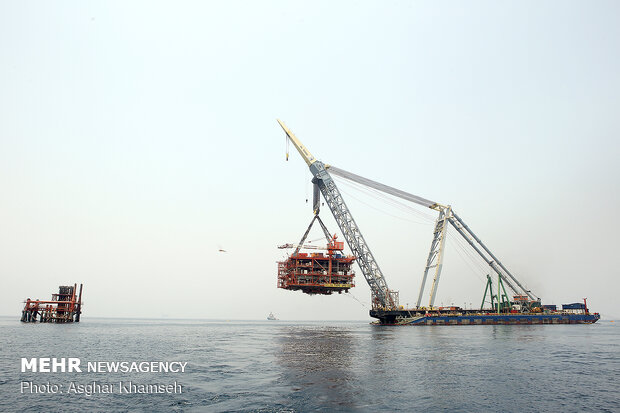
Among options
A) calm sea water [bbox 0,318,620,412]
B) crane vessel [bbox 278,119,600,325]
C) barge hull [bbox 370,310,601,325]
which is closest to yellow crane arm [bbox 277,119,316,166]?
crane vessel [bbox 278,119,600,325]

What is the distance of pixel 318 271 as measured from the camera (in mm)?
80375

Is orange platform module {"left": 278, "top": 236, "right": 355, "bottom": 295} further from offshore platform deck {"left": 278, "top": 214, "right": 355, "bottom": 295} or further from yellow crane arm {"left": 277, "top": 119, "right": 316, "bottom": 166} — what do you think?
yellow crane arm {"left": 277, "top": 119, "right": 316, "bottom": 166}

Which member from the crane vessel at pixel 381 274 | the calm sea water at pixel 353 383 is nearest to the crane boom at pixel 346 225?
the crane vessel at pixel 381 274

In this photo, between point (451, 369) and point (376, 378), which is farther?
point (451, 369)

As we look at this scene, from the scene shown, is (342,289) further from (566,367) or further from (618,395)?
(618,395)

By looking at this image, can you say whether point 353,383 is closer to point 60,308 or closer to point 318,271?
point 318,271

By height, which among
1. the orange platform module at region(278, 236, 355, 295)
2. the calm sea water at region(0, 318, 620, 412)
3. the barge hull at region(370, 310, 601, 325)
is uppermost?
the orange platform module at region(278, 236, 355, 295)

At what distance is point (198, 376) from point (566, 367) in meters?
26.9

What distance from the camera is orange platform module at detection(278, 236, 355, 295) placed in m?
78.2

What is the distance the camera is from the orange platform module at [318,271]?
78.2 metres

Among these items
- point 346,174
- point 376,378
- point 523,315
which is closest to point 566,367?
point 376,378

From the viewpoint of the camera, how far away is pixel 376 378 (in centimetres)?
2267

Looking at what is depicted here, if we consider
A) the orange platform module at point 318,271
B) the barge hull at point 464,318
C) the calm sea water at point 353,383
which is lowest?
the barge hull at point 464,318

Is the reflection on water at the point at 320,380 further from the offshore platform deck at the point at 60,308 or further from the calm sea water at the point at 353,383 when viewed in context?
the offshore platform deck at the point at 60,308
